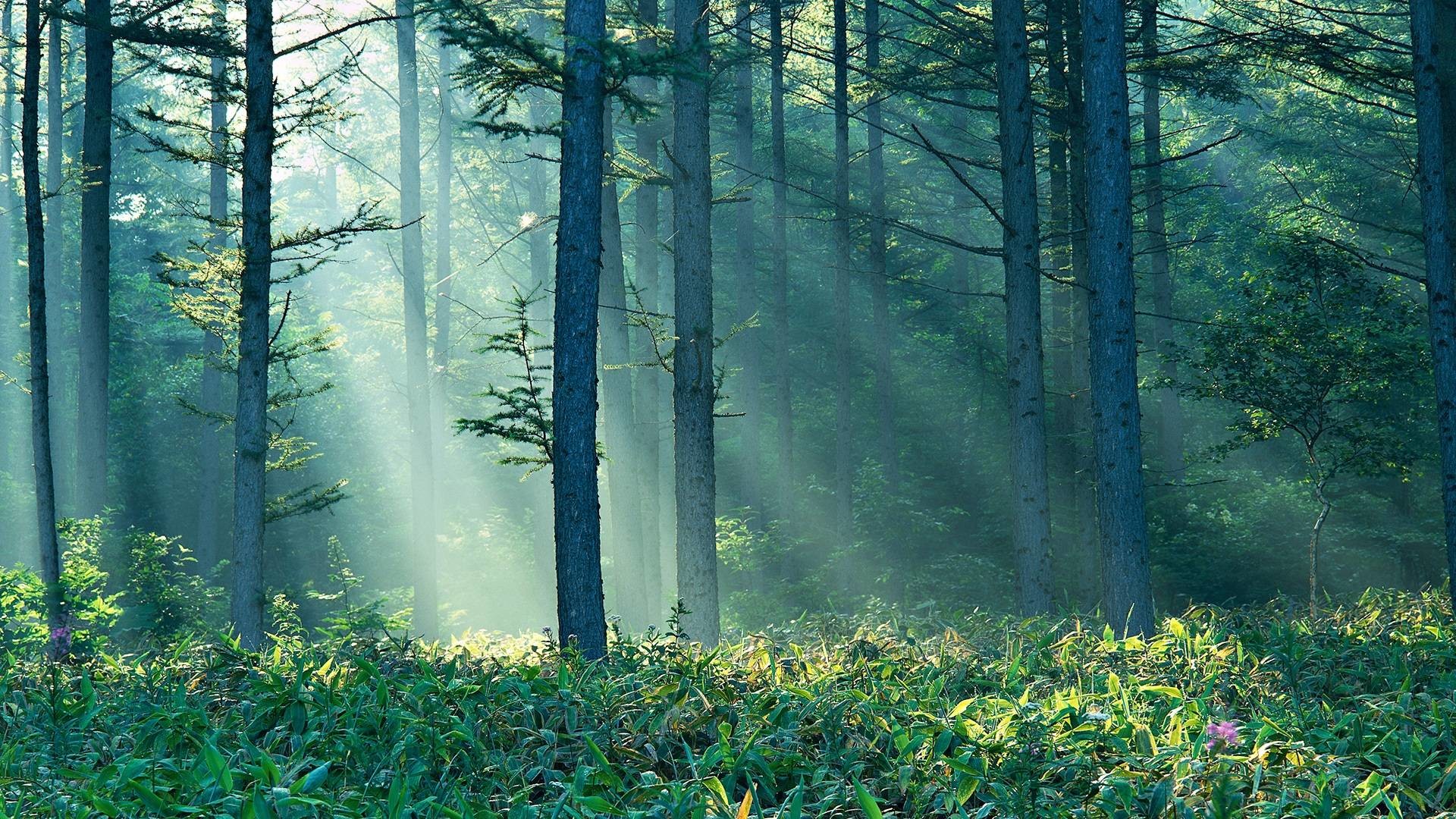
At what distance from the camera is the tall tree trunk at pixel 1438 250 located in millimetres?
9703

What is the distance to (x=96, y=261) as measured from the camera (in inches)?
511

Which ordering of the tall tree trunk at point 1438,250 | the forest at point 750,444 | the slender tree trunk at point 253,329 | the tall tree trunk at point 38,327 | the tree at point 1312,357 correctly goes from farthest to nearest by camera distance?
1. the tree at point 1312,357
2. the tall tree trunk at point 38,327
3. the tall tree trunk at point 1438,250
4. the slender tree trunk at point 253,329
5. the forest at point 750,444

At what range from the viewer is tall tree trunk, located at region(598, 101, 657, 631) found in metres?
14.4

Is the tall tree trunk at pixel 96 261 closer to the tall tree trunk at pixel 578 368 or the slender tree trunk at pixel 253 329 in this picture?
the slender tree trunk at pixel 253 329

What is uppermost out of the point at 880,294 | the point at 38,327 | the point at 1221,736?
the point at 880,294

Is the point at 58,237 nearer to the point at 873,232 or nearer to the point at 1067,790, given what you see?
the point at 873,232

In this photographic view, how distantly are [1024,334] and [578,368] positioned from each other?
5608 millimetres

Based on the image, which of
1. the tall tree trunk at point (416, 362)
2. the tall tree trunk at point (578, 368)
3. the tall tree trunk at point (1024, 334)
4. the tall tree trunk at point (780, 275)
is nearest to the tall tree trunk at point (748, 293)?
the tall tree trunk at point (780, 275)

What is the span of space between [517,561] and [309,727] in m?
22.1

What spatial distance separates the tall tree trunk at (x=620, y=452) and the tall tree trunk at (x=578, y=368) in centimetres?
598

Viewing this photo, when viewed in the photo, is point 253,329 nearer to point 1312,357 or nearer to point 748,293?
point 1312,357

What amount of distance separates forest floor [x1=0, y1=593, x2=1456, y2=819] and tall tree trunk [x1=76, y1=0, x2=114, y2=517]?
7983 mm

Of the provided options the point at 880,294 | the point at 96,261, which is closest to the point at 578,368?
the point at 96,261

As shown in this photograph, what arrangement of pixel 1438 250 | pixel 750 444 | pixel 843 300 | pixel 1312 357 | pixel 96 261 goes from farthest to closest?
pixel 750 444 < pixel 843 300 < pixel 96 261 < pixel 1312 357 < pixel 1438 250
